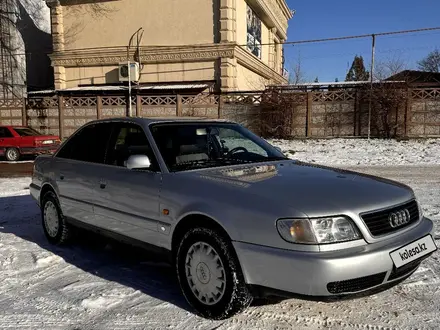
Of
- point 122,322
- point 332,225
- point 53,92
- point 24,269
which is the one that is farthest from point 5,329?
point 53,92

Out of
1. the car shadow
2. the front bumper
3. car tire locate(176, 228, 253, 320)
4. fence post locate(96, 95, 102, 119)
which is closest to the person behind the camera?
the front bumper

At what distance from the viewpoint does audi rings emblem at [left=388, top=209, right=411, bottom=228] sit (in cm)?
303

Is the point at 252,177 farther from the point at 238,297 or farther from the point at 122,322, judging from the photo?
the point at 122,322

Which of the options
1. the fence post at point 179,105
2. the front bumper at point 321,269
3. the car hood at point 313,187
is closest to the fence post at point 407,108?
the fence post at point 179,105

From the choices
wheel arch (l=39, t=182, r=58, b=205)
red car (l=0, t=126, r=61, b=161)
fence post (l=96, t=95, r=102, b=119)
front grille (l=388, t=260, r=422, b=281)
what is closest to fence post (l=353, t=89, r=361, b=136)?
fence post (l=96, t=95, r=102, b=119)

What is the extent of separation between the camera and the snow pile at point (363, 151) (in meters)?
13.7

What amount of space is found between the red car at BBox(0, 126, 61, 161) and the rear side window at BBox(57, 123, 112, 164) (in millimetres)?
11983

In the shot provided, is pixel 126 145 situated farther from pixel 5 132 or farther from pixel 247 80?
pixel 247 80

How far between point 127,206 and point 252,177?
1.26 m

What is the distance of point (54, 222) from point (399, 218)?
4029 mm

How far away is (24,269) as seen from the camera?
14.4 ft

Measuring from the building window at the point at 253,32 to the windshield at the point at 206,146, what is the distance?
2315 cm

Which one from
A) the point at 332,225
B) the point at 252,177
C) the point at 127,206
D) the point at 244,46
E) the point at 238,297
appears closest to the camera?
the point at 332,225

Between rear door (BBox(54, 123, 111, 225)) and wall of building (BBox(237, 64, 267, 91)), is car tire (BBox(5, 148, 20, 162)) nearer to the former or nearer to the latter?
rear door (BBox(54, 123, 111, 225))
